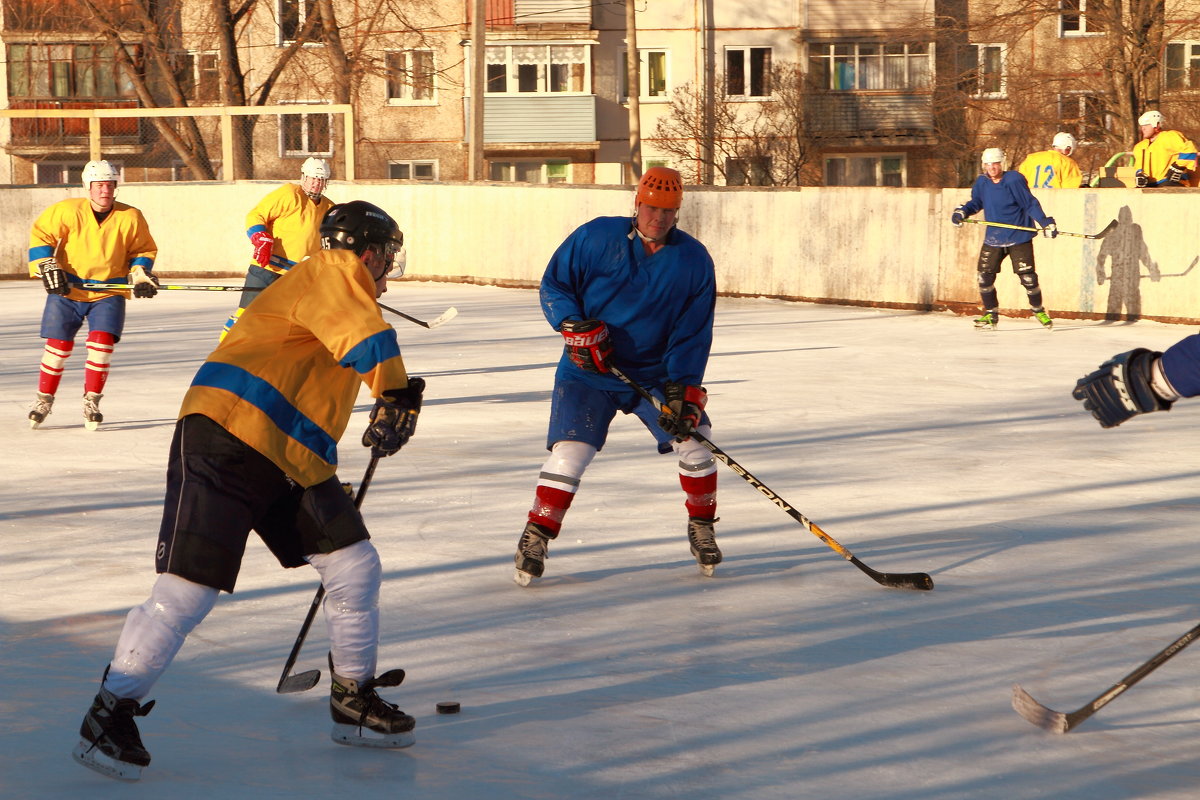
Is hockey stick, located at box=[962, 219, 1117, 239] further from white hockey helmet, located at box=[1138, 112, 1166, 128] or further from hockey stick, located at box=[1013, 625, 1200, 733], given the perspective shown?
→ hockey stick, located at box=[1013, 625, 1200, 733]

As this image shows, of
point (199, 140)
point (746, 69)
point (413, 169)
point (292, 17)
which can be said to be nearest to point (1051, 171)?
point (199, 140)

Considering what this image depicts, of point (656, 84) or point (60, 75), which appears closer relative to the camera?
point (60, 75)

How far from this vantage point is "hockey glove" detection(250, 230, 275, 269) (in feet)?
28.7

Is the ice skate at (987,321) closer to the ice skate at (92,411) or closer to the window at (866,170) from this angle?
the ice skate at (92,411)

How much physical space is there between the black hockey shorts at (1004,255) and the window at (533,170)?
2208 centimetres

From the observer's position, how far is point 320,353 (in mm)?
3332

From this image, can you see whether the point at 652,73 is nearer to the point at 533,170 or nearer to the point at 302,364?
→ the point at 533,170

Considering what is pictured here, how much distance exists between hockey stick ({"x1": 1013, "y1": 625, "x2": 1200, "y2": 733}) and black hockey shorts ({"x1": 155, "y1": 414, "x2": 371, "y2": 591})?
5.45ft

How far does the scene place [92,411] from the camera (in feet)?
25.9

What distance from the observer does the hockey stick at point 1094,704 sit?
347 cm

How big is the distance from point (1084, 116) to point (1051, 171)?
12875 millimetres

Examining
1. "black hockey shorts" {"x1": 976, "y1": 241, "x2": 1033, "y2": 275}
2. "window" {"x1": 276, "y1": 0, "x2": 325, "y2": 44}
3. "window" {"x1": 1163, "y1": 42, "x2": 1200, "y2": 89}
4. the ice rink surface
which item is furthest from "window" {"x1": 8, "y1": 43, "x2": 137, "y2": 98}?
the ice rink surface

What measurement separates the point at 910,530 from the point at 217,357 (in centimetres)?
313

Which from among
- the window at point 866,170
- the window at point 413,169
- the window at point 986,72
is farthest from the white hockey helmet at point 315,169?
the window at point 866,170
